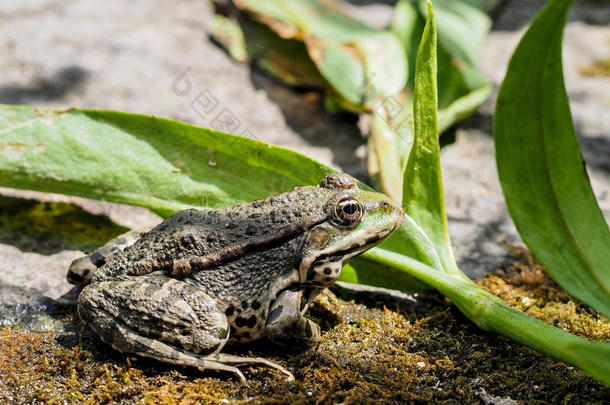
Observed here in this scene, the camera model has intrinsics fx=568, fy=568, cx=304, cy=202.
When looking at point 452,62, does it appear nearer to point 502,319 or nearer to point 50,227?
point 502,319

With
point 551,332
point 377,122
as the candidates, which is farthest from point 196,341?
point 377,122

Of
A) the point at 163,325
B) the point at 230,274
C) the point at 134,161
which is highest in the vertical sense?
the point at 134,161

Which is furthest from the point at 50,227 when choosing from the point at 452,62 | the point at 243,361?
the point at 452,62

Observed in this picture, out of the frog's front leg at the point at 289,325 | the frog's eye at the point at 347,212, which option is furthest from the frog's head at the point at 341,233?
the frog's front leg at the point at 289,325

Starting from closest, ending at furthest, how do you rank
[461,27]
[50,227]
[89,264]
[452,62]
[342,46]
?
[89,264] → [50,227] → [452,62] → [342,46] → [461,27]

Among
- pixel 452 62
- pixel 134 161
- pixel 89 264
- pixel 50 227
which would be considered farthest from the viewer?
pixel 452 62

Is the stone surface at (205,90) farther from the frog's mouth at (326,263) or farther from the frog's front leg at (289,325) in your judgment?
the frog's front leg at (289,325)

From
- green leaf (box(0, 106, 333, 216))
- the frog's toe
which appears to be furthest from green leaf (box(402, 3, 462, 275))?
the frog's toe
